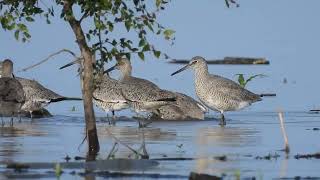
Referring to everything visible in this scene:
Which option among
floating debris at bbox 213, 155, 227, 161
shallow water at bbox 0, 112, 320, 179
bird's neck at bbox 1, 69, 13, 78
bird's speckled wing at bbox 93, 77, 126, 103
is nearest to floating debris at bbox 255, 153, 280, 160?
shallow water at bbox 0, 112, 320, 179

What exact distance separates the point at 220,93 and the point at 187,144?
5781 mm

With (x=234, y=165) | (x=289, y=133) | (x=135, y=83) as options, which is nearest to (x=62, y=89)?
(x=135, y=83)

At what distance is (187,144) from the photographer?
56.4 ft

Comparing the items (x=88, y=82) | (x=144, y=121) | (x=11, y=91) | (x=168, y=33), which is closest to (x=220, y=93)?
(x=144, y=121)

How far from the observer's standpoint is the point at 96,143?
1573 cm

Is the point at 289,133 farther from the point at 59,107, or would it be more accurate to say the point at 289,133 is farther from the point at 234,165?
the point at 59,107

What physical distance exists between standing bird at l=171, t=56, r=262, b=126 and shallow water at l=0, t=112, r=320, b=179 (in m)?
0.30

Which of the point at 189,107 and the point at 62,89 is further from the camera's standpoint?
the point at 62,89

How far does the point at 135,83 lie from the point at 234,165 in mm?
9186

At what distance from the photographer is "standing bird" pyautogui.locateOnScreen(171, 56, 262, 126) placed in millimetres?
22844

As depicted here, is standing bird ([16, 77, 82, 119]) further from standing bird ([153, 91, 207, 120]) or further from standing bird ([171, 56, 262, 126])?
standing bird ([171, 56, 262, 126])

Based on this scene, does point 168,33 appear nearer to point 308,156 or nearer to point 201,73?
point 308,156

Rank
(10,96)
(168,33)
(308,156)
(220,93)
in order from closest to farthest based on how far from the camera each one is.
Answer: (168,33)
(308,156)
(10,96)
(220,93)

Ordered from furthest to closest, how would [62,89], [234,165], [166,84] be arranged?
[166,84] < [62,89] < [234,165]
